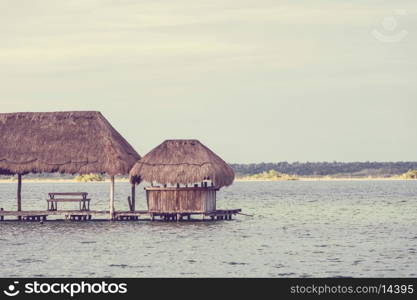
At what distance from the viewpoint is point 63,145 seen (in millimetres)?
55938

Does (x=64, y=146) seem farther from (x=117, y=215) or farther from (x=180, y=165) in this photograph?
(x=180, y=165)

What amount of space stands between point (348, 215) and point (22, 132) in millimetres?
23128

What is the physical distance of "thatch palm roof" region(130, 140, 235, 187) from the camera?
5275 cm

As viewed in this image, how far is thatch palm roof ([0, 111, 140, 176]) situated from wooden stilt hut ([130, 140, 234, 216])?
1679 mm

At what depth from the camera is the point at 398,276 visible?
3462 cm

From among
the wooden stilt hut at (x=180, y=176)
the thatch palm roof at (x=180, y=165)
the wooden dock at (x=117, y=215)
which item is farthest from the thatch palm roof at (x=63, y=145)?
the wooden dock at (x=117, y=215)

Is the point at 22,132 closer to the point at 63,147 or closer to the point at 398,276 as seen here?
the point at 63,147

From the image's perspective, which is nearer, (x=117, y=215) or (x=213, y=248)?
(x=213, y=248)

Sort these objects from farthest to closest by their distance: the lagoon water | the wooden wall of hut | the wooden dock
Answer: the wooden dock → the wooden wall of hut → the lagoon water

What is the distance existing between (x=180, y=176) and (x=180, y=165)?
64 centimetres

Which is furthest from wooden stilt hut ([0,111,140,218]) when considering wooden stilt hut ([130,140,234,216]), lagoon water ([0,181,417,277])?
lagoon water ([0,181,417,277])

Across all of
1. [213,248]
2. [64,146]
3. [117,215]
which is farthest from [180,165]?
[213,248]

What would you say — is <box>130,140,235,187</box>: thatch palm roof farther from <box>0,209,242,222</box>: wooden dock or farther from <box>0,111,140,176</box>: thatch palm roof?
<box>0,209,242,222</box>: wooden dock

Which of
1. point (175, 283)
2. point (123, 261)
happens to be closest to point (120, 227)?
point (123, 261)
